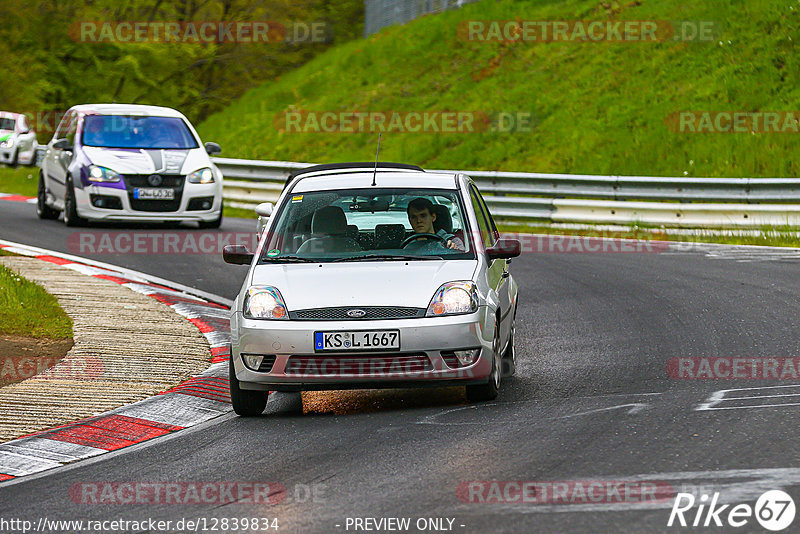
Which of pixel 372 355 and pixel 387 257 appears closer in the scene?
pixel 372 355

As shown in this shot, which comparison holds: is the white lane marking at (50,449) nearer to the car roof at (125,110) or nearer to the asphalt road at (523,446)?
the asphalt road at (523,446)

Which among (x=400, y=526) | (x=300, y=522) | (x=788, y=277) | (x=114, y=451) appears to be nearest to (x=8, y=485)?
(x=114, y=451)

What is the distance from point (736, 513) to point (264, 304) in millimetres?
3621

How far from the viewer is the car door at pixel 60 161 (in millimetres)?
19203

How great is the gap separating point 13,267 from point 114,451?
752cm

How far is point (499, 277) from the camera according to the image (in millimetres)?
8867

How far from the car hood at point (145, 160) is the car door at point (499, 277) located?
9.68m

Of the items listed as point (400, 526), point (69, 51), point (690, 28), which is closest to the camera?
point (400, 526)

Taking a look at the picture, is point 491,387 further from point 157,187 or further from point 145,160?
point 145,160

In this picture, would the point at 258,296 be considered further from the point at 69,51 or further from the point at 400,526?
the point at 69,51

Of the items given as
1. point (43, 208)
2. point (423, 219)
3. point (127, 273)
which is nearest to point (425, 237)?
point (423, 219)

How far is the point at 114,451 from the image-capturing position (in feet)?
23.1

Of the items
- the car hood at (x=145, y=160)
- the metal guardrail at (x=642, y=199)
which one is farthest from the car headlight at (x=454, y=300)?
the metal guardrail at (x=642, y=199)

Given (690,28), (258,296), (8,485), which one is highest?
(690,28)
